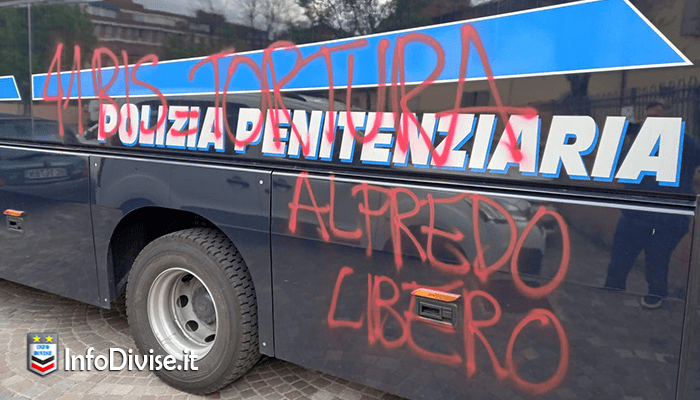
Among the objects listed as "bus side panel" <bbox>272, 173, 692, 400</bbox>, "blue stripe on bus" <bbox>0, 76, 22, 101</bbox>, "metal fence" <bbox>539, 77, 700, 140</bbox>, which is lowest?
"bus side panel" <bbox>272, 173, 692, 400</bbox>

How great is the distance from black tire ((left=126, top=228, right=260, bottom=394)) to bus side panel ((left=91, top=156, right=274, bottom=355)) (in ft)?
0.41

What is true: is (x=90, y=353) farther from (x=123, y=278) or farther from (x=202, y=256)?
(x=202, y=256)

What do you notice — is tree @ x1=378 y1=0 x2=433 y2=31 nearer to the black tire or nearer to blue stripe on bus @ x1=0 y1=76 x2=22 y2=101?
the black tire

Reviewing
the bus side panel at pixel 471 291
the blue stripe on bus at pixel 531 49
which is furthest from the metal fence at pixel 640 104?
the bus side panel at pixel 471 291

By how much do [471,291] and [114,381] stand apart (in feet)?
7.97

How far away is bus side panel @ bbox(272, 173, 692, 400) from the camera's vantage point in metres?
2.07

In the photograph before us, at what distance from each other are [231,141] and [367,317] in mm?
1140

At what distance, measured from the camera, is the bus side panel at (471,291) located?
6.79 ft

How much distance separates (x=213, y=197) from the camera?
3.06 m

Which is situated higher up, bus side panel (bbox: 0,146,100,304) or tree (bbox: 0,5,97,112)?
tree (bbox: 0,5,97,112)

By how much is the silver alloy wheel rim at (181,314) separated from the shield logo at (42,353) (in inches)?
33.9

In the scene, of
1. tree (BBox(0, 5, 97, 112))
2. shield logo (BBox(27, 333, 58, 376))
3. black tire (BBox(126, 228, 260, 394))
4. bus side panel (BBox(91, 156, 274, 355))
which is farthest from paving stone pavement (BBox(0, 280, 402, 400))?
tree (BBox(0, 5, 97, 112))

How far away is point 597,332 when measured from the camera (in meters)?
2.16

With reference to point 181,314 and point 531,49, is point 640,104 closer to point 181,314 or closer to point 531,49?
point 531,49
